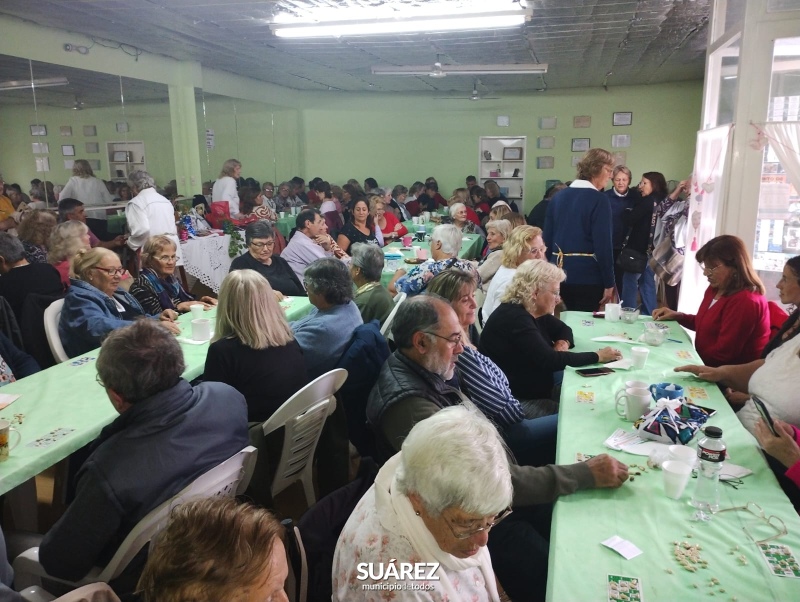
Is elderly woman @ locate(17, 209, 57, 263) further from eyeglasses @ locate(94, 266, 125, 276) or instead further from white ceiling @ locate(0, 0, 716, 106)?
white ceiling @ locate(0, 0, 716, 106)

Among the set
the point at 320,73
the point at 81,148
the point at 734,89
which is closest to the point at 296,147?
the point at 320,73

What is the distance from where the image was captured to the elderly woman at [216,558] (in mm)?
1001

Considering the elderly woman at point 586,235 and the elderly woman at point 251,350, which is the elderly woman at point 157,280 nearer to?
the elderly woman at point 251,350

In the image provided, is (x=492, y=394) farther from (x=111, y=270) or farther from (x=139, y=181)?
(x=139, y=181)

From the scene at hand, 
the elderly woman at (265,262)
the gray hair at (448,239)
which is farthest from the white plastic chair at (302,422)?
the gray hair at (448,239)

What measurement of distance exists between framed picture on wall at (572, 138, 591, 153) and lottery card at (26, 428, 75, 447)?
10.6 metres

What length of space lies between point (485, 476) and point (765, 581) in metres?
0.67

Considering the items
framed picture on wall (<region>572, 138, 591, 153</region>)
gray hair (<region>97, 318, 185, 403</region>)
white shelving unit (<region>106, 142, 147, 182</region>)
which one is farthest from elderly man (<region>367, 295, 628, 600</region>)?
framed picture on wall (<region>572, 138, 591, 153</region>)

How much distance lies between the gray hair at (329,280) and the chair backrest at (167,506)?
45.3 inches

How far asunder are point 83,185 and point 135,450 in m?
5.87

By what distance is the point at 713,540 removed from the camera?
1426 millimetres

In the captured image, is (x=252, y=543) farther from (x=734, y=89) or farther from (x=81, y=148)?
(x=81, y=148)

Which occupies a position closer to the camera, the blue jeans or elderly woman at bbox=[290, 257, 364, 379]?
elderly woman at bbox=[290, 257, 364, 379]

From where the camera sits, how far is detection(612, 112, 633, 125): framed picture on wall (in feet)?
34.8
